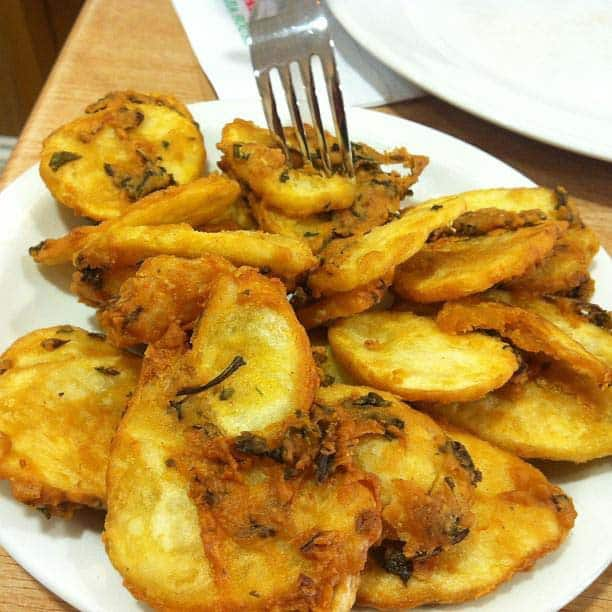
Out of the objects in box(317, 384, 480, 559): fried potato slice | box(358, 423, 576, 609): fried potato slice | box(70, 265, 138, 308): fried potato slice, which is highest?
box(70, 265, 138, 308): fried potato slice

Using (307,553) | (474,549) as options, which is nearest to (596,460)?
(474,549)

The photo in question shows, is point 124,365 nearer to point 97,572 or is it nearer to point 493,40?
point 97,572

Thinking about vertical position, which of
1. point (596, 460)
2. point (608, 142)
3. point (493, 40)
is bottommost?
point (596, 460)

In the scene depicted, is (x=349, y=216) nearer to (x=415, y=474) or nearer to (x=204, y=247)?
(x=204, y=247)

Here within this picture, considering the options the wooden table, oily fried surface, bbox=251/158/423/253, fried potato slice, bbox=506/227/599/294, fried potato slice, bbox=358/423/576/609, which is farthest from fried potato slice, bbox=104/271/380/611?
the wooden table

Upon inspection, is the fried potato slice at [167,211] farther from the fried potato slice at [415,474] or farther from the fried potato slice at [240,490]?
the fried potato slice at [415,474]

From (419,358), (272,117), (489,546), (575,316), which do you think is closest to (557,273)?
(575,316)

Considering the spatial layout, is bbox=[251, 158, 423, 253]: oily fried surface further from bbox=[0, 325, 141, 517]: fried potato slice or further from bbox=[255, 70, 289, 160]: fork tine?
bbox=[0, 325, 141, 517]: fried potato slice
